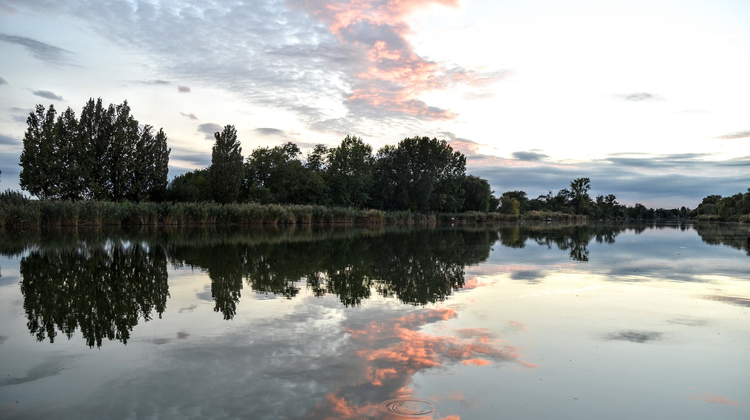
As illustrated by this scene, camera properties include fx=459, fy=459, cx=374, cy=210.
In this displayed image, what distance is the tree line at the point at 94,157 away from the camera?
34781 mm

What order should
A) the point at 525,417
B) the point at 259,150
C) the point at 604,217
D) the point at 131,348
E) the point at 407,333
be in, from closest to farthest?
the point at 525,417 < the point at 131,348 < the point at 407,333 < the point at 259,150 < the point at 604,217

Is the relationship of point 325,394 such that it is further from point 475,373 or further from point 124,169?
point 124,169

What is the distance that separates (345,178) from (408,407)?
2118 inches

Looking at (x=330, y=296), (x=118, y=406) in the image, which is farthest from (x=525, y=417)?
(x=330, y=296)

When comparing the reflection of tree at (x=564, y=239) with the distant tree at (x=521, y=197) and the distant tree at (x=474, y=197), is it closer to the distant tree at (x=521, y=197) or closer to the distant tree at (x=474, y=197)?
the distant tree at (x=474, y=197)

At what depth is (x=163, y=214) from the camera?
98.0ft

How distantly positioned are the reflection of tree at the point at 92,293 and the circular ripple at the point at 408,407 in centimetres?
280

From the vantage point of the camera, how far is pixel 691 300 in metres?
6.74

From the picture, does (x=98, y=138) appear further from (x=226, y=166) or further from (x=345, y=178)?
(x=345, y=178)

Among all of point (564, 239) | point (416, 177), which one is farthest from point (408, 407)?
point (416, 177)

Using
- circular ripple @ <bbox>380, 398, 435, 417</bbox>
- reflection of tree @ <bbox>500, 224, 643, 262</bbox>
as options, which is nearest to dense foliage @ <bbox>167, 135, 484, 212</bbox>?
reflection of tree @ <bbox>500, 224, 643, 262</bbox>

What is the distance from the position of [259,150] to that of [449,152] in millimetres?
29806

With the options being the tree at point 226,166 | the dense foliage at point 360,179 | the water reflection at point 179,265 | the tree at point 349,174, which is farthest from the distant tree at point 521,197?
the water reflection at point 179,265

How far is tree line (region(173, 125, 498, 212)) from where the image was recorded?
141 ft
